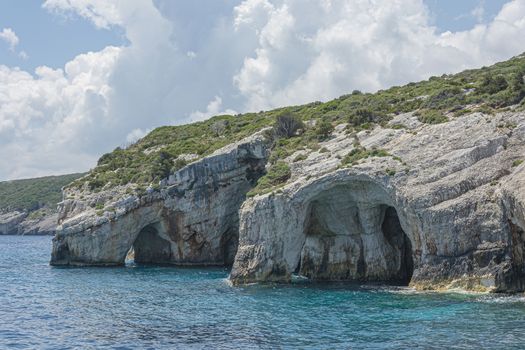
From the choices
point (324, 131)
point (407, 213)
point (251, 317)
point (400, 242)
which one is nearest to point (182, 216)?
point (324, 131)

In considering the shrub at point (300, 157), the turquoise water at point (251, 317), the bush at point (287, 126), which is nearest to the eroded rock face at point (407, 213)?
the shrub at point (300, 157)

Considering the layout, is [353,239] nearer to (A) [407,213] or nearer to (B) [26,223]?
(A) [407,213]

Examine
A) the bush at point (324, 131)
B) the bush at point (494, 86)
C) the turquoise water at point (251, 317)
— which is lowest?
the turquoise water at point (251, 317)

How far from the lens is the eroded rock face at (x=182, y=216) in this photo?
58.5m

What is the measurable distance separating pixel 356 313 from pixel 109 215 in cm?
3495

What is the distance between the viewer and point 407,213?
1479 inches

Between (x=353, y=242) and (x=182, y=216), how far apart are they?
72.5 feet

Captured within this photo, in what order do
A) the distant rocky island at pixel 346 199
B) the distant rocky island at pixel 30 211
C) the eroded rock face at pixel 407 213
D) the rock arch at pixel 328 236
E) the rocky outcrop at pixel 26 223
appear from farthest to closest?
the distant rocky island at pixel 30 211 < the rocky outcrop at pixel 26 223 < the rock arch at pixel 328 236 < the distant rocky island at pixel 346 199 < the eroded rock face at pixel 407 213

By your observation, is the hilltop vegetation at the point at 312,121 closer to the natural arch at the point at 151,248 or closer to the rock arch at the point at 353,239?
the rock arch at the point at 353,239

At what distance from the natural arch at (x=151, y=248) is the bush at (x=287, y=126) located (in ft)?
57.9

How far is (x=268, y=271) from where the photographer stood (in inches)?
1666

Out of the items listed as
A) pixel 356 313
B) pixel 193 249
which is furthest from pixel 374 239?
pixel 193 249

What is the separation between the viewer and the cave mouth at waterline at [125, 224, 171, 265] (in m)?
64.4

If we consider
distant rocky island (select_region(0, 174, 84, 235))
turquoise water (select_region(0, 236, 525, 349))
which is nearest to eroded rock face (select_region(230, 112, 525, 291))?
turquoise water (select_region(0, 236, 525, 349))
